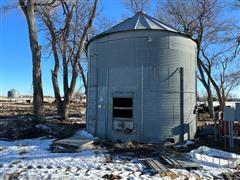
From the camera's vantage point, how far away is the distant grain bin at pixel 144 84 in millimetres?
9664

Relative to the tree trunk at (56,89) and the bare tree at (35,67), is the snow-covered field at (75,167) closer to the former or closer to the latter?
the bare tree at (35,67)

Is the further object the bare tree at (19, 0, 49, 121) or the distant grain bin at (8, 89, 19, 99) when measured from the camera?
the distant grain bin at (8, 89, 19, 99)

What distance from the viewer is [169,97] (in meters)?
9.84

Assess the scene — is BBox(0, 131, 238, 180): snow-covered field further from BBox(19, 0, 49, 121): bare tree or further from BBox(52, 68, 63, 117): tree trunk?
BBox(52, 68, 63, 117): tree trunk

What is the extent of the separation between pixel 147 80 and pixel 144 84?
193mm

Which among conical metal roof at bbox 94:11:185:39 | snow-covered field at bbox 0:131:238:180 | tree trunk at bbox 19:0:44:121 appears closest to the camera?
snow-covered field at bbox 0:131:238:180

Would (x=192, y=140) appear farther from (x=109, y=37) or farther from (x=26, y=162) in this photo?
(x=26, y=162)

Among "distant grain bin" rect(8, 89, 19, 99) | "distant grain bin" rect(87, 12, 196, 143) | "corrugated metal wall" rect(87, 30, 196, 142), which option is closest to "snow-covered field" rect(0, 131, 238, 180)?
"distant grain bin" rect(87, 12, 196, 143)

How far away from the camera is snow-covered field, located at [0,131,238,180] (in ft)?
19.6

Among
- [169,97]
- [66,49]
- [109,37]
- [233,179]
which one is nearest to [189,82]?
[169,97]

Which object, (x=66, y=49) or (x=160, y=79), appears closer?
(x=160, y=79)

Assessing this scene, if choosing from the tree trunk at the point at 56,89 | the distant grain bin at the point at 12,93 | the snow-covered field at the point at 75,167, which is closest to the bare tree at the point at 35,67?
the tree trunk at the point at 56,89

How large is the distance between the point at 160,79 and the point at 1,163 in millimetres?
6058

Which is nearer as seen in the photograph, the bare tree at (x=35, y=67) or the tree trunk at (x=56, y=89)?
the bare tree at (x=35, y=67)
